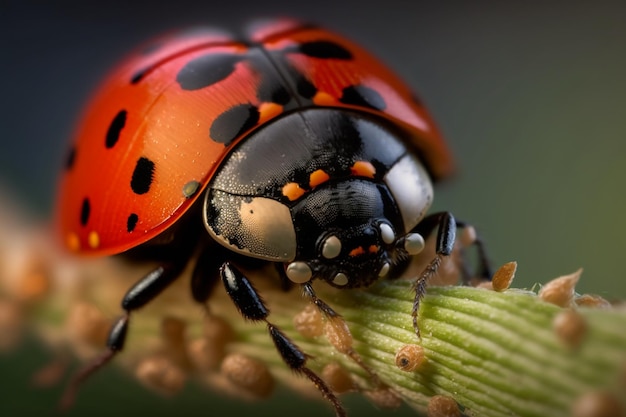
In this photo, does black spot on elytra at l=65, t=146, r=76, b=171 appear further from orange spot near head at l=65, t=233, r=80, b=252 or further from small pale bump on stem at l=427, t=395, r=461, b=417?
small pale bump on stem at l=427, t=395, r=461, b=417

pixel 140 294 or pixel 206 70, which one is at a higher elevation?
pixel 206 70

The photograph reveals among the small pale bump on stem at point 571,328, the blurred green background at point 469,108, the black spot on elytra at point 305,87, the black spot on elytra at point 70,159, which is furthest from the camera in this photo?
the blurred green background at point 469,108

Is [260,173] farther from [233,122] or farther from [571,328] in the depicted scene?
[571,328]

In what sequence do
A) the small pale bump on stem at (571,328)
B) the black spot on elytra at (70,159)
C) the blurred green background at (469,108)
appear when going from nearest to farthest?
the small pale bump on stem at (571,328), the black spot on elytra at (70,159), the blurred green background at (469,108)

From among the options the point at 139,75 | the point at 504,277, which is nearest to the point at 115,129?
the point at 139,75

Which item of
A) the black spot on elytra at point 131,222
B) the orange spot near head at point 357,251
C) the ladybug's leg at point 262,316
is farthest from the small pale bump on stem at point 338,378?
the black spot on elytra at point 131,222

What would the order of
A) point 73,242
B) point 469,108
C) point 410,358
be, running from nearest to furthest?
point 410,358
point 73,242
point 469,108

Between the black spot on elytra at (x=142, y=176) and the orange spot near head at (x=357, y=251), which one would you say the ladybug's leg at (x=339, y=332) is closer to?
the orange spot near head at (x=357, y=251)

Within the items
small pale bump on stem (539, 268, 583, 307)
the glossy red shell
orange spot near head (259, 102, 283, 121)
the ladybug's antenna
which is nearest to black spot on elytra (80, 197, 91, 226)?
the glossy red shell
